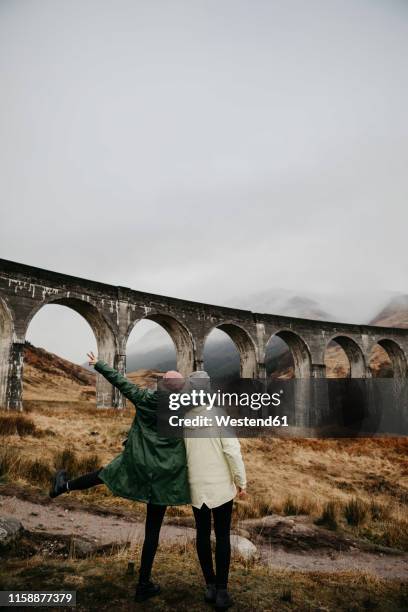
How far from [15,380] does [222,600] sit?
1339cm

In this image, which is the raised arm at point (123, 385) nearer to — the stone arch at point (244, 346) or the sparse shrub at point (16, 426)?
the sparse shrub at point (16, 426)

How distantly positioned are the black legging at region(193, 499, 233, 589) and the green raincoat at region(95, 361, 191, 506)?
25 cm

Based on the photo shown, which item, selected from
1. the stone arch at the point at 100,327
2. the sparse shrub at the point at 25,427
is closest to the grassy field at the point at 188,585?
the sparse shrub at the point at 25,427

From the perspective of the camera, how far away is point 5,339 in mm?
14859

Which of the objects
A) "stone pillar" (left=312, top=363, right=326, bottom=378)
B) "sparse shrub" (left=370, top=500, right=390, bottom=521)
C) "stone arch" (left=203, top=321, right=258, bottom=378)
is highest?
"stone arch" (left=203, top=321, right=258, bottom=378)

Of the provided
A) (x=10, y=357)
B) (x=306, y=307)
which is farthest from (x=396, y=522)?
(x=306, y=307)

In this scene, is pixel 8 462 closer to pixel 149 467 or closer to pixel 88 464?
pixel 88 464

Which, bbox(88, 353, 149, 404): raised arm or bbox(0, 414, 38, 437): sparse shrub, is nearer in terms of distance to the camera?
bbox(88, 353, 149, 404): raised arm

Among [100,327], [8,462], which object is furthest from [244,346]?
[8,462]

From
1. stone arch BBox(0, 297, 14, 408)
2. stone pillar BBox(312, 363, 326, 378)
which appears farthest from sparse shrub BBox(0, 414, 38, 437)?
stone pillar BBox(312, 363, 326, 378)

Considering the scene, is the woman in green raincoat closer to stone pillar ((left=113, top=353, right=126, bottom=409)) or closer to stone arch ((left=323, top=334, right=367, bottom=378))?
stone pillar ((left=113, top=353, right=126, bottom=409))

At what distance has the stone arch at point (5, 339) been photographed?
47.7 feet

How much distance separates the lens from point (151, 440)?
364 cm

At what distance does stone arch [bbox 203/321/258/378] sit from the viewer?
879 inches
